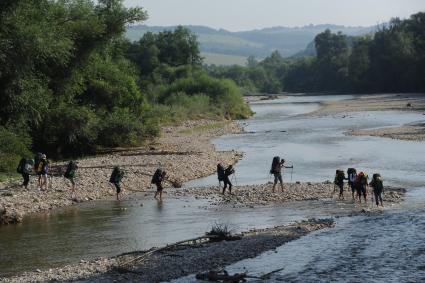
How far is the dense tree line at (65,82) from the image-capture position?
121 feet

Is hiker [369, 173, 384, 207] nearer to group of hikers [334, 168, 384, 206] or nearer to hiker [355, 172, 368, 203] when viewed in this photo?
group of hikers [334, 168, 384, 206]

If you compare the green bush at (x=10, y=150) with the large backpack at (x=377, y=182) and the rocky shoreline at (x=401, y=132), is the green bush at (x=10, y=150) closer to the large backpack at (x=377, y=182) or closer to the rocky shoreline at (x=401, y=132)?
the large backpack at (x=377, y=182)

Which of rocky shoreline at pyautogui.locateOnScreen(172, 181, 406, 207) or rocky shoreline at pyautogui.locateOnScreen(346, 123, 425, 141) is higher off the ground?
rocky shoreline at pyautogui.locateOnScreen(346, 123, 425, 141)

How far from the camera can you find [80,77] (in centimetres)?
4653

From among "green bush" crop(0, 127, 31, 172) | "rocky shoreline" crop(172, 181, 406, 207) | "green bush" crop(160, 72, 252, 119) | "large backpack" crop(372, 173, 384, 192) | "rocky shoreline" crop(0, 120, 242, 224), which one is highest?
"green bush" crop(160, 72, 252, 119)

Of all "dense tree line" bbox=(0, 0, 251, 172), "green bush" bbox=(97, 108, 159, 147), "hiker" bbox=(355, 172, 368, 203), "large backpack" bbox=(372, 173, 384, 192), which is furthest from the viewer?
"green bush" bbox=(97, 108, 159, 147)

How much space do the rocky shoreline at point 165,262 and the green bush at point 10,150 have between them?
17635mm

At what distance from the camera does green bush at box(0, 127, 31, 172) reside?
35656 millimetres

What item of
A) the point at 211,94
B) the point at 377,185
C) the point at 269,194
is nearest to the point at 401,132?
the point at 269,194

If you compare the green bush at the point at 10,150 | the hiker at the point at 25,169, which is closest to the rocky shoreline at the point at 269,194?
the hiker at the point at 25,169

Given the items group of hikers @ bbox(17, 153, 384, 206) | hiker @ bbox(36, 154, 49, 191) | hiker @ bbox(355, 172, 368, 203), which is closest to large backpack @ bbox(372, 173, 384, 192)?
hiker @ bbox(355, 172, 368, 203)

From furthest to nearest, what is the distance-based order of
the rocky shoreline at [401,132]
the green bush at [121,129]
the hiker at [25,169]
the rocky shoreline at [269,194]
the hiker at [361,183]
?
the rocky shoreline at [401,132], the green bush at [121,129], the hiker at [25,169], the rocky shoreline at [269,194], the hiker at [361,183]

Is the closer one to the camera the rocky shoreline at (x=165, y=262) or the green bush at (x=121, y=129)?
the rocky shoreline at (x=165, y=262)

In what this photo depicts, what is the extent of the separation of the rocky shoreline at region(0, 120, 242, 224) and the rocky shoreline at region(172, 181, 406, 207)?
3915mm
